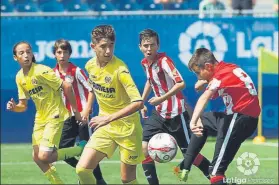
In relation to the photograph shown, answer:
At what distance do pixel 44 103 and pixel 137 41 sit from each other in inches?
287

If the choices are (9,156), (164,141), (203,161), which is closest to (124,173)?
(164,141)

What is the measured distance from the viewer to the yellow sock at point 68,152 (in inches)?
460

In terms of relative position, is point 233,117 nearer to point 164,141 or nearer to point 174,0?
point 164,141

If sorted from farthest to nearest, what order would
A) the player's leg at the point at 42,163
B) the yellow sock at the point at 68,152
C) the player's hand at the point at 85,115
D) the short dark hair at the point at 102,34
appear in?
the player's hand at the point at 85,115 → the yellow sock at the point at 68,152 → the player's leg at the point at 42,163 → the short dark hair at the point at 102,34

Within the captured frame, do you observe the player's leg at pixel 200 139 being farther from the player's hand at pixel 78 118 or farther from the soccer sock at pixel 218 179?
the player's hand at pixel 78 118

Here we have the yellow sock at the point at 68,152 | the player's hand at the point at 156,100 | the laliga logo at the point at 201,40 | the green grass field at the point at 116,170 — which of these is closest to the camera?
the player's hand at the point at 156,100

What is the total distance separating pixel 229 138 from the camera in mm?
10062

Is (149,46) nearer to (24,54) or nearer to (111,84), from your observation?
(111,84)

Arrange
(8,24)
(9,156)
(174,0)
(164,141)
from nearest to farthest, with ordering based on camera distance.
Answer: (164,141) < (9,156) < (8,24) < (174,0)

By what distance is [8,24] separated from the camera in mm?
18453

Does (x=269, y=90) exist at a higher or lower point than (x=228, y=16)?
lower

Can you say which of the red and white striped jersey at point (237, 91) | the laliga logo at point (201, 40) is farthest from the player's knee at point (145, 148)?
the laliga logo at point (201, 40)

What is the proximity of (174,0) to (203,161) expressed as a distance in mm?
8979

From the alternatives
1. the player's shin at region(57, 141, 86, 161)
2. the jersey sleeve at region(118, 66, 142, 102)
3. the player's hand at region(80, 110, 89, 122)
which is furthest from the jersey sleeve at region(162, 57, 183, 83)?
the player's shin at region(57, 141, 86, 161)
